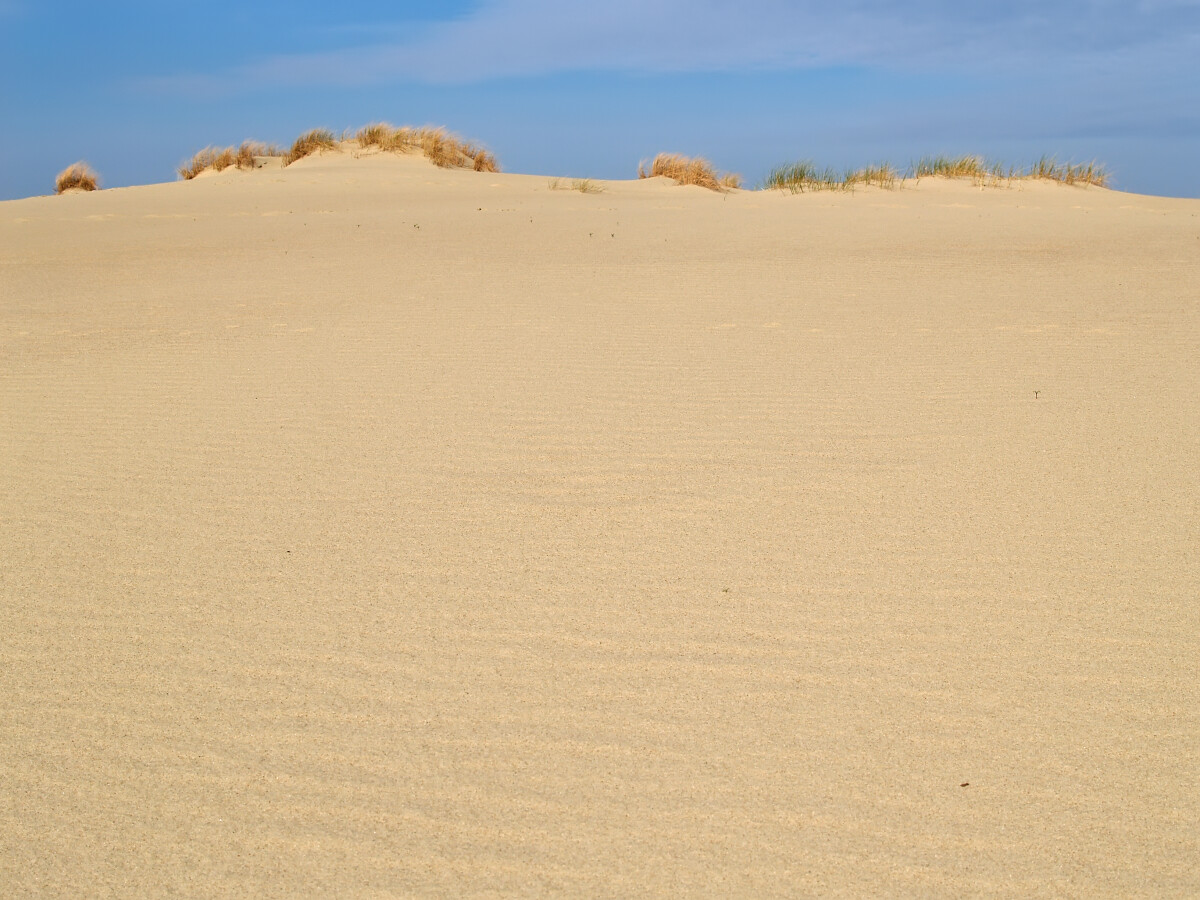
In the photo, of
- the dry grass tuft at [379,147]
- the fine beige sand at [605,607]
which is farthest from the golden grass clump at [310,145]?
the fine beige sand at [605,607]

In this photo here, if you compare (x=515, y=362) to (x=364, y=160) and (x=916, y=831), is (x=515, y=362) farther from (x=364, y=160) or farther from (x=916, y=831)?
(x=364, y=160)

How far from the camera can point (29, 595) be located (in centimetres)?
288

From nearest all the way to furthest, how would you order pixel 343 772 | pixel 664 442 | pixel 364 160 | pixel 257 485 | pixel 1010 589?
pixel 343 772 < pixel 1010 589 < pixel 257 485 < pixel 664 442 < pixel 364 160

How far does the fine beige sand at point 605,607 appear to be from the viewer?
1896 millimetres

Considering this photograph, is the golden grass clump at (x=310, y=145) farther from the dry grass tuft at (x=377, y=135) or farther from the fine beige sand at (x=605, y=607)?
the fine beige sand at (x=605, y=607)

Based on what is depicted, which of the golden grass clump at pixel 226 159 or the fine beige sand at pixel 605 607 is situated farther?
the golden grass clump at pixel 226 159

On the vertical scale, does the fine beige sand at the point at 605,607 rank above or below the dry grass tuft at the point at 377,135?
below

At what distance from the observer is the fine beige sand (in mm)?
1896

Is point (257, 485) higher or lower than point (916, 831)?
higher

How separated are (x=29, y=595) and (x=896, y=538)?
2492mm

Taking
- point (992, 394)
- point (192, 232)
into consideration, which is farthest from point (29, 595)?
point (192, 232)

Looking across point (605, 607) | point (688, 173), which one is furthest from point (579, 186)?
point (605, 607)

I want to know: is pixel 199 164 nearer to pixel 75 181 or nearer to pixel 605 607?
pixel 75 181

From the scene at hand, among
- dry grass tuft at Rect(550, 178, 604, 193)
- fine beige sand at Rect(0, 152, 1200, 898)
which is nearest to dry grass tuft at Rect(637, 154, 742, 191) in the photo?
dry grass tuft at Rect(550, 178, 604, 193)
